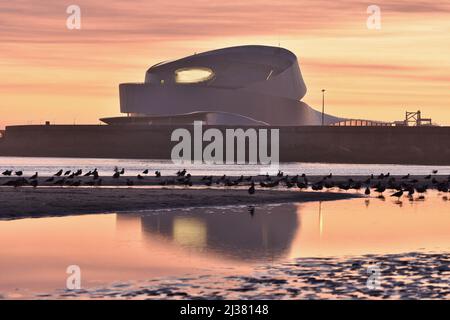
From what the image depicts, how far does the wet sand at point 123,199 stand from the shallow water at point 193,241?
2.01 m

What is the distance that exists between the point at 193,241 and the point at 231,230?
3411 millimetres

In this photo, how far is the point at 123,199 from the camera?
1594 inches

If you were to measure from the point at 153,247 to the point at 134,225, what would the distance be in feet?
18.8

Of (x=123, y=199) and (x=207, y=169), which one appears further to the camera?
(x=207, y=169)

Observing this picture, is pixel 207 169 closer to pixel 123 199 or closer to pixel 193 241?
pixel 123 199

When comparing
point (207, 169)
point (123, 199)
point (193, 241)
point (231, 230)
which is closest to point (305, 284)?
point (193, 241)

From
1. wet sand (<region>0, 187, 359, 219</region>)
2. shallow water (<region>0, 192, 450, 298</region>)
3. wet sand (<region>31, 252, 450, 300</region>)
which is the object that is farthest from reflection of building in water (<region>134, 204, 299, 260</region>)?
wet sand (<region>0, 187, 359, 219</region>)

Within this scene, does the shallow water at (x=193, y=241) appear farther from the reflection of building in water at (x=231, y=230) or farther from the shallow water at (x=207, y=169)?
the shallow water at (x=207, y=169)

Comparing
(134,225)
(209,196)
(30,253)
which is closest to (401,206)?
(209,196)

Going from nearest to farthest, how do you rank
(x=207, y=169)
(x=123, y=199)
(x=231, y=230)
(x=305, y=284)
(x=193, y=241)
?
(x=305, y=284) < (x=193, y=241) < (x=231, y=230) < (x=123, y=199) < (x=207, y=169)

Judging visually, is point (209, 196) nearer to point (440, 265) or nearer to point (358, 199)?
point (358, 199)

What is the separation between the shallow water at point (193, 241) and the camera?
19.4 m
